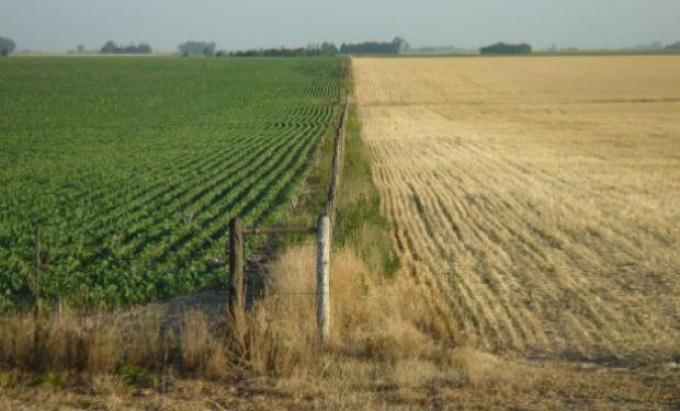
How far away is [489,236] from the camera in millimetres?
15820

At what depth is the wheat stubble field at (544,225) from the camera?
405 inches

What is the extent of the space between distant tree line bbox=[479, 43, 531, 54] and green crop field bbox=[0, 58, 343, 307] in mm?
136607

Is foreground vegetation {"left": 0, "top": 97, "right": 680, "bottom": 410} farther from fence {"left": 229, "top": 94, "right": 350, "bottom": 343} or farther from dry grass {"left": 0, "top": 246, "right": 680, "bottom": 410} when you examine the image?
fence {"left": 229, "top": 94, "right": 350, "bottom": 343}

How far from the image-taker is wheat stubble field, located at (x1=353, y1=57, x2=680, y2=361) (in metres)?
10.3

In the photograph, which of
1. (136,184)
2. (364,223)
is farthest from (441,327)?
(136,184)

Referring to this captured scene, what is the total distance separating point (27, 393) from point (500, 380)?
3776 millimetres

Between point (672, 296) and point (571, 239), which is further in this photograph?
point (571, 239)

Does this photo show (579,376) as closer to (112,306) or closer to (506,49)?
(112,306)

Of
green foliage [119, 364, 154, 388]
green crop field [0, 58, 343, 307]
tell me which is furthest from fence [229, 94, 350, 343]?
green crop field [0, 58, 343, 307]

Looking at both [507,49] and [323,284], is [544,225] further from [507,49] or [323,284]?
[507,49]

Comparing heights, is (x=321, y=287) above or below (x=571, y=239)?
above

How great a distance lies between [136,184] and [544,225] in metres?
9.62

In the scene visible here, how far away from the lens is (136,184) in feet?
68.1

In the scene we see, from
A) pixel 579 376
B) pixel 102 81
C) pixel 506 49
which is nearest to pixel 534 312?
pixel 579 376
